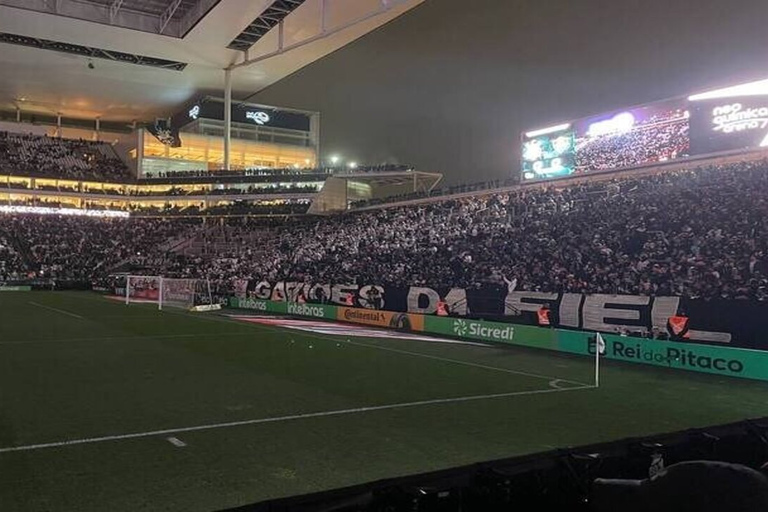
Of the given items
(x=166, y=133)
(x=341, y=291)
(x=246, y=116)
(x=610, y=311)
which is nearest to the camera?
(x=610, y=311)

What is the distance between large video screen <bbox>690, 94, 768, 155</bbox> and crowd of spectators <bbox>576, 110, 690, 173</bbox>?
614mm

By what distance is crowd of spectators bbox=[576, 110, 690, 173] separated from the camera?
2925 cm

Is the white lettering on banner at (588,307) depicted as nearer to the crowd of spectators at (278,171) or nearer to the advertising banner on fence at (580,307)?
the advertising banner on fence at (580,307)

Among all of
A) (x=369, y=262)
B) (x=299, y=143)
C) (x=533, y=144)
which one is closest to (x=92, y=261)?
(x=299, y=143)

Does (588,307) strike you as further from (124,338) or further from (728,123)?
(124,338)

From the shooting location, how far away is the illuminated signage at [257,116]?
76344mm

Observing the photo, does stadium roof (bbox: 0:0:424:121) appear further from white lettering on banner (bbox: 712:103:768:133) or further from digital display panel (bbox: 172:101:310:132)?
white lettering on banner (bbox: 712:103:768:133)

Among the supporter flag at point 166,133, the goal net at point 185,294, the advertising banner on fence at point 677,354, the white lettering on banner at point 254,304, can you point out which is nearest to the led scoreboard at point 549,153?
the white lettering on banner at point 254,304

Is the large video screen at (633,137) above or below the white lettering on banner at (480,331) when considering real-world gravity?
above

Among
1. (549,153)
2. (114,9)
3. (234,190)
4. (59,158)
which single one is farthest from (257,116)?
(549,153)

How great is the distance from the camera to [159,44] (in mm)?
56125

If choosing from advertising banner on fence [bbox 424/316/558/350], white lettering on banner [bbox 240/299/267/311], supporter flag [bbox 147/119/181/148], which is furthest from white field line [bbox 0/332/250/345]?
supporter flag [bbox 147/119/181/148]

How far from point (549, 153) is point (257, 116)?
4997cm

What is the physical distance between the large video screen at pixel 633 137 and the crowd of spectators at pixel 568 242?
102 cm
